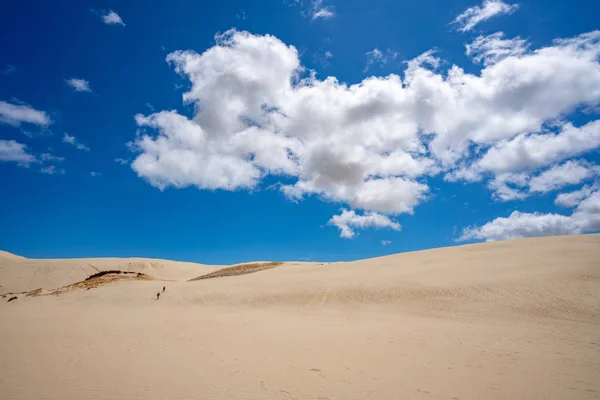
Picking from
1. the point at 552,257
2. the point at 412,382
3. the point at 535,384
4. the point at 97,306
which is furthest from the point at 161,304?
the point at 552,257

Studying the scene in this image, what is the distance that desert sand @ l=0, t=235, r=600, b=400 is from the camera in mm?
6211

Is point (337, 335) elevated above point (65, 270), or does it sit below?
below

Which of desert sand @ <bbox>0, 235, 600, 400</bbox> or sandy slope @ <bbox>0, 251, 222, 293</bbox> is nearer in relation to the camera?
desert sand @ <bbox>0, 235, 600, 400</bbox>

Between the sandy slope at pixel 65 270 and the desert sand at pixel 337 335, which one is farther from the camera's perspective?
the sandy slope at pixel 65 270

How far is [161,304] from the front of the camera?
17328mm

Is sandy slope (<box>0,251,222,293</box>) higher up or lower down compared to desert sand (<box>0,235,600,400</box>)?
higher up

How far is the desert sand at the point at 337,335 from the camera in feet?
20.4

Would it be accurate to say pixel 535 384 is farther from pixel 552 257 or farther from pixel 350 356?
pixel 552 257

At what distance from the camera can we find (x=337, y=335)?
1009cm

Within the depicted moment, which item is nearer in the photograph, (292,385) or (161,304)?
(292,385)

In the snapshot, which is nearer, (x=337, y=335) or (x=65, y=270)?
(x=337, y=335)

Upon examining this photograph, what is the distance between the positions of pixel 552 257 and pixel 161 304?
2110 centimetres

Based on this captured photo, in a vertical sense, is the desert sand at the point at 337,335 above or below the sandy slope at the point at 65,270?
below

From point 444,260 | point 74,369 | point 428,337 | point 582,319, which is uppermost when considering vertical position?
point 444,260
